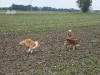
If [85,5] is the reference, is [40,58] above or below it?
above

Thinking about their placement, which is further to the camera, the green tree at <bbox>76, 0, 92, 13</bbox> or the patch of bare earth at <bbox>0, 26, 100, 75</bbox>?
the green tree at <bbox>76, 0, 92, 13</bbox>

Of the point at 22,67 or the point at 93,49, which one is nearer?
the point at 22,67

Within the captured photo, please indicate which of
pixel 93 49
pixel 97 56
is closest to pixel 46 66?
pixel 97 56

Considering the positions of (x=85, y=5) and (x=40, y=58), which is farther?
(x=85, y=5)

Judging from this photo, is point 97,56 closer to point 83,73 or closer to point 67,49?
point 67,49

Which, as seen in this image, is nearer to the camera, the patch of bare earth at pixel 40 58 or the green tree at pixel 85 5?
the patch of bare earth at pixel 40 58

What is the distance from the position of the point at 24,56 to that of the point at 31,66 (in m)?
1.57

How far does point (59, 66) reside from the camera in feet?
28.7

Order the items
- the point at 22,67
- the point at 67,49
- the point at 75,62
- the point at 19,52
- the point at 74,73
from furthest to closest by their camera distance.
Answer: the point at 67,49 < the point at 19,52 < the point at 75,62 < the point at 22,67 < the point at 74,73

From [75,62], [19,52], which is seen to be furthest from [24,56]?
[75,62]

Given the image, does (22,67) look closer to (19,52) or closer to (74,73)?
(74,73)

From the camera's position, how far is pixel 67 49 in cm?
1184

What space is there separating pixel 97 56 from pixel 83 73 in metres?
2.59

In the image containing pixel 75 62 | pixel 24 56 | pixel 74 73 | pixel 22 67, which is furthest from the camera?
pixel 24 56
